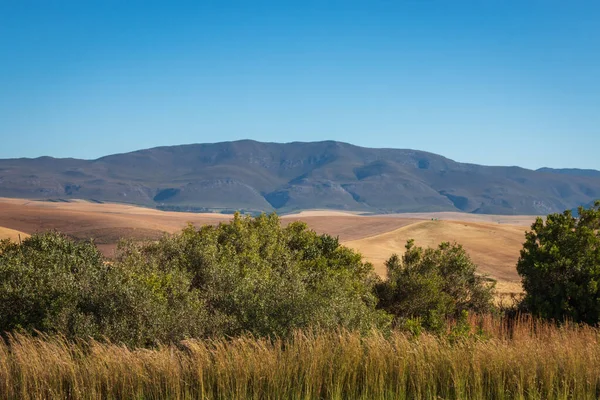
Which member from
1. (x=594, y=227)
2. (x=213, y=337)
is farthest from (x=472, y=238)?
(x=213, y=337)

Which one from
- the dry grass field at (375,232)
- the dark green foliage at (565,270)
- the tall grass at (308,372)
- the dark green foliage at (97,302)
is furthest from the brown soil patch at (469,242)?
the tall grass at (308,372)

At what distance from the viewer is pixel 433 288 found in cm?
1962

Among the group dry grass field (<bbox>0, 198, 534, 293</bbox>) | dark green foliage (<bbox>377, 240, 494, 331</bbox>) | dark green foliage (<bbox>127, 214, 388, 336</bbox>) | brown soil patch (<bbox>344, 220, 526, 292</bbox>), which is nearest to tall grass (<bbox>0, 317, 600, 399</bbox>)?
dark green foliage (<bbox>127, 214, 388, 336</bbox>)

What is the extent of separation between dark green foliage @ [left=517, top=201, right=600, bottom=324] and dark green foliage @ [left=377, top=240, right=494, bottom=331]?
193 centimetres

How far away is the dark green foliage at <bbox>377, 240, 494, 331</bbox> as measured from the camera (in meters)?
19.5

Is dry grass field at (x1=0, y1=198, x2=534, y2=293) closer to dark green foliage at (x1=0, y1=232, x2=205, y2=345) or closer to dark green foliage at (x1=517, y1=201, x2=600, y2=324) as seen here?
dark green foliage at (x1=517, y1=201, x2=600, y2=324)

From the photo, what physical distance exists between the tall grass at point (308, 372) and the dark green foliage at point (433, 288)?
6987mm

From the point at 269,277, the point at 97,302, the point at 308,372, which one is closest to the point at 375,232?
the point at 269,277

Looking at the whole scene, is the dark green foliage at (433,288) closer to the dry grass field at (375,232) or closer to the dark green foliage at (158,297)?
the dark green foliage at (158,297)

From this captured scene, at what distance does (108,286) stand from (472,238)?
250ft

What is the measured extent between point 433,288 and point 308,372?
1036 centimetres

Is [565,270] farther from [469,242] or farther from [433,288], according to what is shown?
[469,242]

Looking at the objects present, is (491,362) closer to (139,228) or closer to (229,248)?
(229,248)

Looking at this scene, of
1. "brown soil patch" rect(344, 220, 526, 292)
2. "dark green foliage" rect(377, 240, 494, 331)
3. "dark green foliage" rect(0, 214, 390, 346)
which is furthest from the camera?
"brown soil patch" rect(344, 220, 526, 292)
